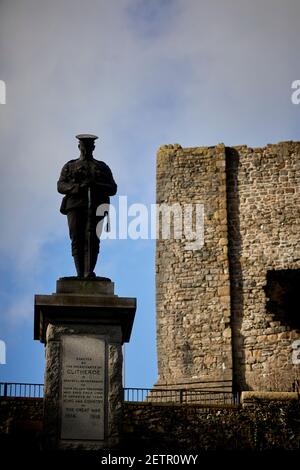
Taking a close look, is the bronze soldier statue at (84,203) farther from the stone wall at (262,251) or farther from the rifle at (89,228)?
the stone wall at (262,251)

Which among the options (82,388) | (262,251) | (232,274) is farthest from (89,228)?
(262,251)

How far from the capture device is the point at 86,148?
65.0ft

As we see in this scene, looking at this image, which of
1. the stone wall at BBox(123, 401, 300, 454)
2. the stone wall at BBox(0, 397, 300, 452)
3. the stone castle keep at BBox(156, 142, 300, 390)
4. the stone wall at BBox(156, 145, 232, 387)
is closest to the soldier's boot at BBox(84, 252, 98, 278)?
the stone wall at BBox(0, 397, 300, 452)

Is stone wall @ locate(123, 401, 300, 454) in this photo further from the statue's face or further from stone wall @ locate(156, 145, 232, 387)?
the statue's face

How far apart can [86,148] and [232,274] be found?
59.4 ft

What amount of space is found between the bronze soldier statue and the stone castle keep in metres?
16.4

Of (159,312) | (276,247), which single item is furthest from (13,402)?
(276,247)

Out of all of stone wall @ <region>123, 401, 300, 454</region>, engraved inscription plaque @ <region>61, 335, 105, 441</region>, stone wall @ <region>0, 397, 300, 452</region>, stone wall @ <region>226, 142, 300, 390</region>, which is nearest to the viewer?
→ engraved inscription plaque @ <region>61, 335, 105, 441</region>

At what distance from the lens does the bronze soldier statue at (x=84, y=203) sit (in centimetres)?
1934

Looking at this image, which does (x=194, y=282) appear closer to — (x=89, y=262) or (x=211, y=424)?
(x=211, y=424)

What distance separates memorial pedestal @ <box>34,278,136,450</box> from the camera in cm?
1841

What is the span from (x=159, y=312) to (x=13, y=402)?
8671 millimetres

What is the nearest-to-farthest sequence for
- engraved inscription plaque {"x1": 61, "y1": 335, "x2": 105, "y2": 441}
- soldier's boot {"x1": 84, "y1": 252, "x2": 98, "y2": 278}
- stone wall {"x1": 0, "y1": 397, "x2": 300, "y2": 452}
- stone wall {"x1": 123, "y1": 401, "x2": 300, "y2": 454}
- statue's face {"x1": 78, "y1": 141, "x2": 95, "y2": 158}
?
engraved inscription plaque {"x1": 61, "y1": 335, "x2": 105, "y2": 441} → soldier's boot {"x1": 84, "y1": 252, "x2": 98, "y2": 278} → statue's face {"x1": 78, "y1": 141, "x2": 95, "y2": 158} → stone wall {"x1": 0, "y1": 397, "x2": 300, "y2": 452} → stone wall {"x1": 123, "y1": 401, "x2": 300, "y2": 454}
